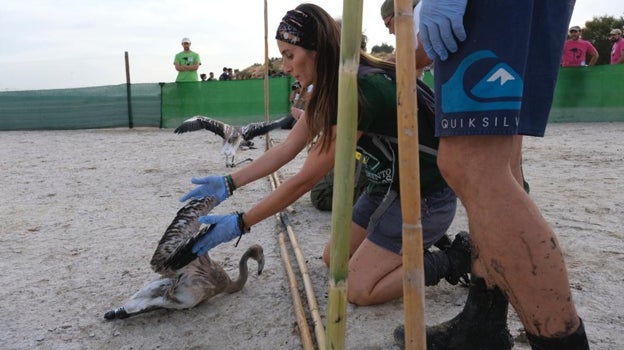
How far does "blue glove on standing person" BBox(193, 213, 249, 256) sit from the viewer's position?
6.87 feet

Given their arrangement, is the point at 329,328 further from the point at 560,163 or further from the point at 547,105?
the point at 560,163

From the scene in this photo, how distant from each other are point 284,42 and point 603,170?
4416 mm

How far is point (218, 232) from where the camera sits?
2.09m

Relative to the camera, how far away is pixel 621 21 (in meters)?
26.6

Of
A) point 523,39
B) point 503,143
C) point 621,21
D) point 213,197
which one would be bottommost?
point 213,197

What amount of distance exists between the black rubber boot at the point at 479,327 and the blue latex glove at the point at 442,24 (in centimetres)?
85

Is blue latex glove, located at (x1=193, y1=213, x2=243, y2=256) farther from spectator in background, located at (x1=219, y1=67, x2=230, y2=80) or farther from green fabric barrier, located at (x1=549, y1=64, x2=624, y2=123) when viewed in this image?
spectator in background, located at (x1=219, y1=67, x2=230, y2=80)

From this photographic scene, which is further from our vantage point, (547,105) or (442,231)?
(442,231)

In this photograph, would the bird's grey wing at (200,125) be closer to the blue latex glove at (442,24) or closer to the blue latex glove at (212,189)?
the blue latex glove at (212,189)

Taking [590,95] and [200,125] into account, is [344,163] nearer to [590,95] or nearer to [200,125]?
[200,125]

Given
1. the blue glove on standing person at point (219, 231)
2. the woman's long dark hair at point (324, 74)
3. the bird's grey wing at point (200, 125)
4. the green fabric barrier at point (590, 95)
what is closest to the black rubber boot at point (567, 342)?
the woman's long dark hair at point (324, 74)

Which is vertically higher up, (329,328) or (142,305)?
(329,328)

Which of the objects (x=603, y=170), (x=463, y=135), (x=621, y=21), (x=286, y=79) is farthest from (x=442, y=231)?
(x=621, y=21)

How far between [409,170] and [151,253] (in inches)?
95.5
